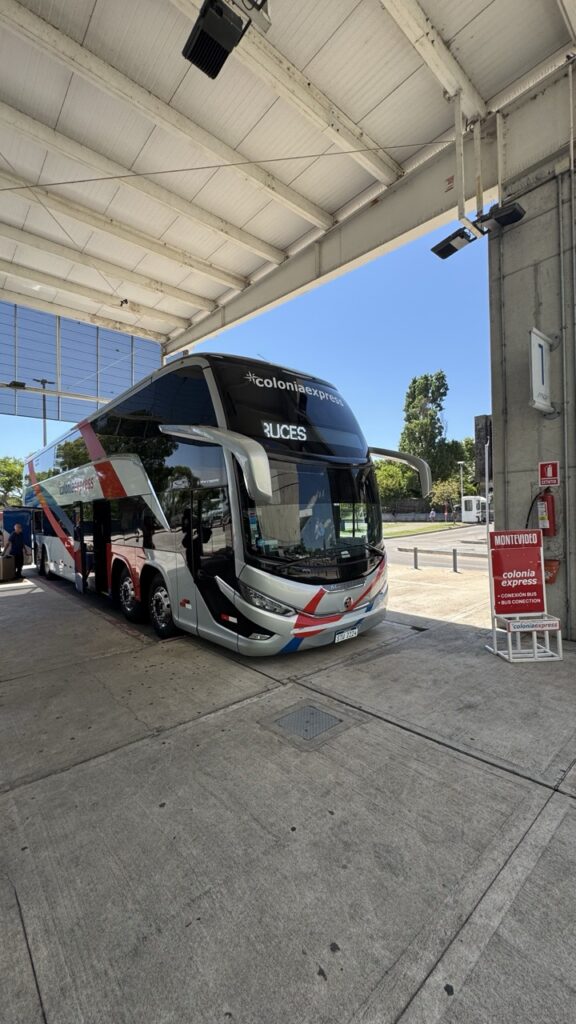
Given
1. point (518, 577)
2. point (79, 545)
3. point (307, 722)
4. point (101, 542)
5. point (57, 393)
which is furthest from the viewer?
point (57, 393)

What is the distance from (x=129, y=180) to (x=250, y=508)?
681 cm

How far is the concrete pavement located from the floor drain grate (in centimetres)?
8

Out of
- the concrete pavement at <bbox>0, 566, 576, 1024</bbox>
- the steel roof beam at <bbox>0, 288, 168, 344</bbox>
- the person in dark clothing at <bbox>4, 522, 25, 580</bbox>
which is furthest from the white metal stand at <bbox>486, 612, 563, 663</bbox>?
the steel roof beam at <bbox>0, 288, 168, 344</bbox>

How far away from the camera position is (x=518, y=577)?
533 cm

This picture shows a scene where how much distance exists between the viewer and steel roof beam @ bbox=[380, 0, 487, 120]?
193 inches

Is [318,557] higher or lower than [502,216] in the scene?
lower

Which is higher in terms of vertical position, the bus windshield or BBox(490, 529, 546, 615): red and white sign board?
the bus windshield

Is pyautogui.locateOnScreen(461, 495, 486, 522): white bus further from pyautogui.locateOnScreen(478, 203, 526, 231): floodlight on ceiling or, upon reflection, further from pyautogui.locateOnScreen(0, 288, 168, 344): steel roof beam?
pyautogui.locateOnScreen(478, 203, 526, 231): floodlight on ceiling

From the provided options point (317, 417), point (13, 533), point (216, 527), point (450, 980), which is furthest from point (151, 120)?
point (13, 533)

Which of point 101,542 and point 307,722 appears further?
point 101,542

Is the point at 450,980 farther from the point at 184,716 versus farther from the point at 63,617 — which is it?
the point at 63,617

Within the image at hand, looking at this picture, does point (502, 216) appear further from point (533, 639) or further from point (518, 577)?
point (533, 639)

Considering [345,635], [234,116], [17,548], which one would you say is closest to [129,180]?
[234,116]

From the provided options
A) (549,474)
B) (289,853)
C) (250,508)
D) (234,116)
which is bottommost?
(289,853)
